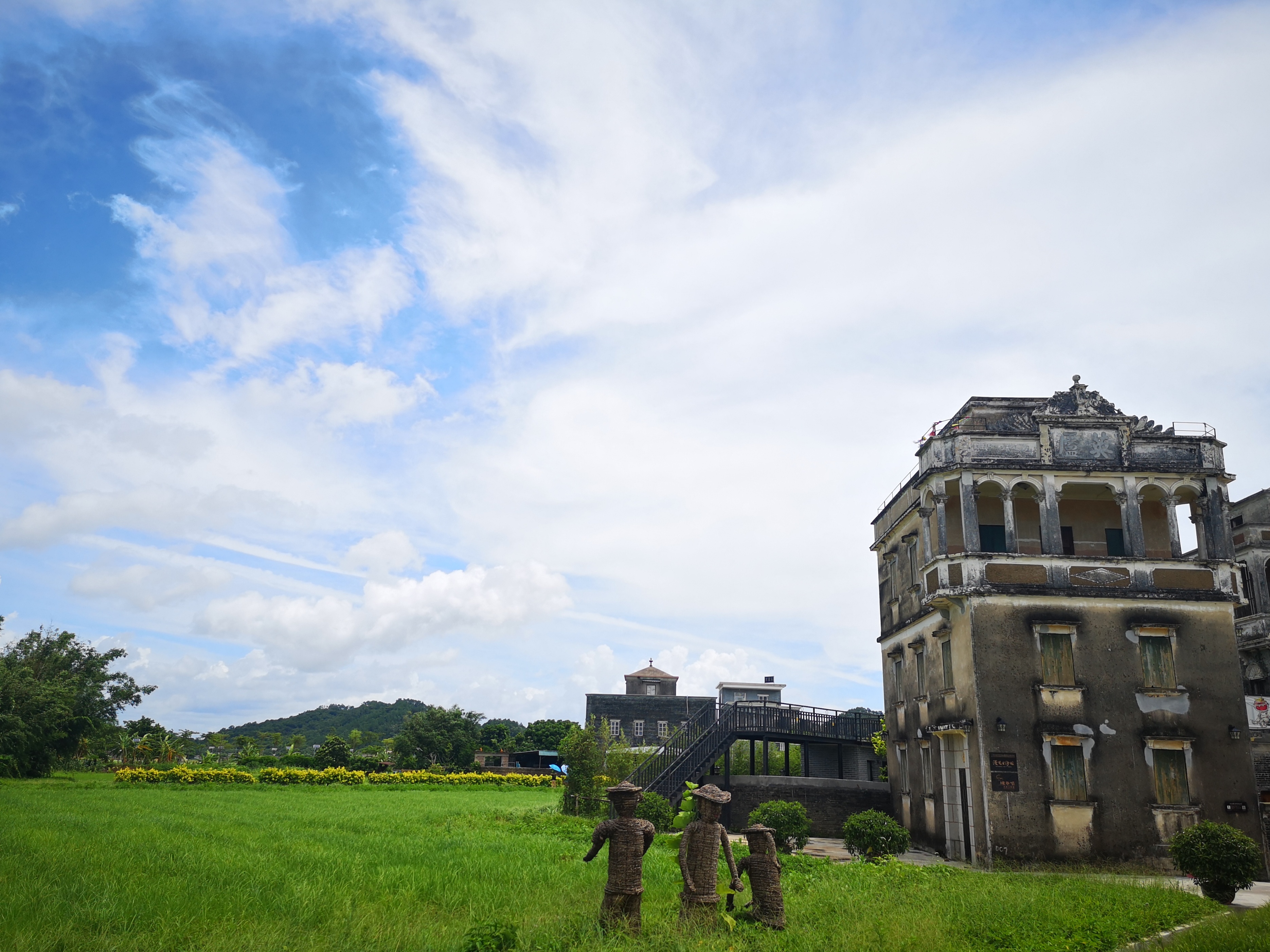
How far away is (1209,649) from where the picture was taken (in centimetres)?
2048

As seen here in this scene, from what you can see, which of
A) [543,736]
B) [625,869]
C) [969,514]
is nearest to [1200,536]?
[969,514]

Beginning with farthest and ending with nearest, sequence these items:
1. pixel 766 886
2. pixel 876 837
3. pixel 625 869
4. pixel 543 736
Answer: pixel 543 736 < pixel 876 837 < pixel 766 886 < pixel 625 869

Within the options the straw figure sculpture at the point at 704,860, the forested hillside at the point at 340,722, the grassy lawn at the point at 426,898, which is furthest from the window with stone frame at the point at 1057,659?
the forested hillside at the point at 340,722

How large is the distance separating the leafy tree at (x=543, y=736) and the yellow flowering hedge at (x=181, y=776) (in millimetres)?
30443

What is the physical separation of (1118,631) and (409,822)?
18.7m

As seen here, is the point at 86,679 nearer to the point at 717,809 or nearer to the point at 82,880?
the point at 82,880

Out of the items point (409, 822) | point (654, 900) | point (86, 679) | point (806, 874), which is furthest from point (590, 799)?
point (86, 679)

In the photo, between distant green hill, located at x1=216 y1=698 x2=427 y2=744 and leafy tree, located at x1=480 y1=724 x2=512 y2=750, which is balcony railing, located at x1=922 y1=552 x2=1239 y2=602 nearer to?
leafy tree, located at x1=480 y1=724 x2=512 y2=750

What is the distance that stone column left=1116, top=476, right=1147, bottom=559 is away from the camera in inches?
835

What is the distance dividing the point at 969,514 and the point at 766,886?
1270 centimetres

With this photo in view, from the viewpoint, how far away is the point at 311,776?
43.9 meters

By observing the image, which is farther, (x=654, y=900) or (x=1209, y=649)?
(x=1209, y=649)

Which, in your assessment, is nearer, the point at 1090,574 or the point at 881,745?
the point at 1090,574

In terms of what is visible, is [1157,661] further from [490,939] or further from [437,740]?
[437,740]
